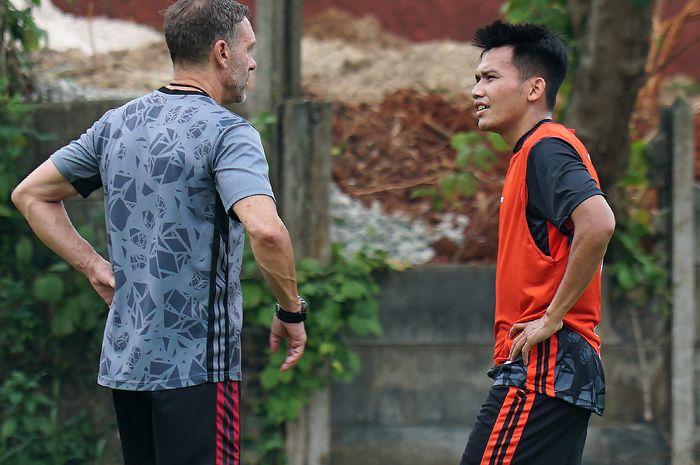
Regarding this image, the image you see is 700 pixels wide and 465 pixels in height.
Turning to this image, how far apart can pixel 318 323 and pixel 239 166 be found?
249cm

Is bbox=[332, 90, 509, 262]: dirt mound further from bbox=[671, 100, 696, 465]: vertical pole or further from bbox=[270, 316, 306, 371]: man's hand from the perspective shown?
bbox=[270, 316, 306, 371]: man's hand

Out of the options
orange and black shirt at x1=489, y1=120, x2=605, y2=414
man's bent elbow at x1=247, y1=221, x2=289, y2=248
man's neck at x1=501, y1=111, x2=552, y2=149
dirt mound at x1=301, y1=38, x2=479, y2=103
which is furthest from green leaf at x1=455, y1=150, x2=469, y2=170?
man's bent elbow at x1=247, y1=221, x2=289, y2=248

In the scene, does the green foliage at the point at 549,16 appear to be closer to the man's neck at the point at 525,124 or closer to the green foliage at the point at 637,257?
the green foliage at the point at 637,257

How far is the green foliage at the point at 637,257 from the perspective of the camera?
19.3ft

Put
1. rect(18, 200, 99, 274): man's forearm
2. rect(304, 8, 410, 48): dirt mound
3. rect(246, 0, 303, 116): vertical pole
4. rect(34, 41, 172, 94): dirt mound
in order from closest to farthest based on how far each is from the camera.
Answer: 1. rect(18, 200, 99, 274): man's forearm
2. rect(246, 0, 303, 116): vertical pole
3. rect(34, 41, 172, 94): dirt mound
4. rect(304, 8, 410, 48): dirt mound

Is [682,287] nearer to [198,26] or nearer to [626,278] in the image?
[626,278]

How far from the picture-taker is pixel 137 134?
3352mm

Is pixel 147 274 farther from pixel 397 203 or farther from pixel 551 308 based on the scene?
pixel 397 203

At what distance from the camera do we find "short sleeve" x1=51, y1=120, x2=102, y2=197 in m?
3.53

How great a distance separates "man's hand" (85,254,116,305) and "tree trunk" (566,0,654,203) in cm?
321

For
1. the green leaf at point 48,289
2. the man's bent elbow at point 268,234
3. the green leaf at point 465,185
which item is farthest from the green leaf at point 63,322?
the man's bent elbow at point 268,234

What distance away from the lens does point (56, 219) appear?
3648mm

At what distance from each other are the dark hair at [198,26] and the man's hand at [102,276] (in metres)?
0.73

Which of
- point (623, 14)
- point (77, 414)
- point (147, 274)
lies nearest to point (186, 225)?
point (147, 274)
